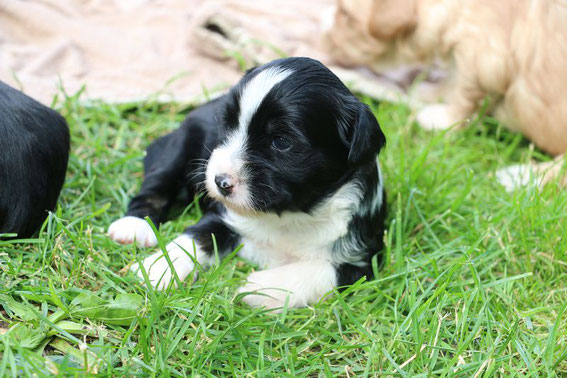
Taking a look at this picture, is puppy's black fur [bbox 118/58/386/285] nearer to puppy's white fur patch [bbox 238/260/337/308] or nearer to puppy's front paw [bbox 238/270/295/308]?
puppy's white fur patch [bbox 238/260/337/308]

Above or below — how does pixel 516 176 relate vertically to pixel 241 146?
below

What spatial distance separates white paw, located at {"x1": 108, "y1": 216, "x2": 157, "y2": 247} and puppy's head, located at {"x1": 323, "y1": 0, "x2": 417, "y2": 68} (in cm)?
265

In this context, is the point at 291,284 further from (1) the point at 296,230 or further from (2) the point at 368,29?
(2) the point at 368,29

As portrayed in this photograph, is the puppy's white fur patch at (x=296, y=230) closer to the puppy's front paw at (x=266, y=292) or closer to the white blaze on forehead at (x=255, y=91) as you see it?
the puppy's front paw at (x=266, y=292)

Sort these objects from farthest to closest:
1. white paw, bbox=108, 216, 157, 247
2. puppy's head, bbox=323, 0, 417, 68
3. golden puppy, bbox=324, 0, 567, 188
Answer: puppy's head, bbox=323, 0, 417, 68 → golden puppy, bbox=324, 0, 567, 188 → white paw, bbox=108, 216, 157, 247

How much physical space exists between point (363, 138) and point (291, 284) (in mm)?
746

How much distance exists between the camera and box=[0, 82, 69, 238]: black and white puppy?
106 inches

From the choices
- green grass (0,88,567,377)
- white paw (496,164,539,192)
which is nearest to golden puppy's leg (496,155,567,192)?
white paw (496,164,539,192)

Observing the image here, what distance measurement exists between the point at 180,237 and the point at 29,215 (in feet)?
2.25

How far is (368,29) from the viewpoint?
4875 mm

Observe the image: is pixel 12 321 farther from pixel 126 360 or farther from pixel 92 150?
pixel 92 150

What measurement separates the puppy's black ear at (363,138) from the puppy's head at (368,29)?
2382mm

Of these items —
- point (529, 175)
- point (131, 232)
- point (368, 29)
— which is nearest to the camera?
point (131, 232)

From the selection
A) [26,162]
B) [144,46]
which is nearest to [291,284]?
[26,162]
